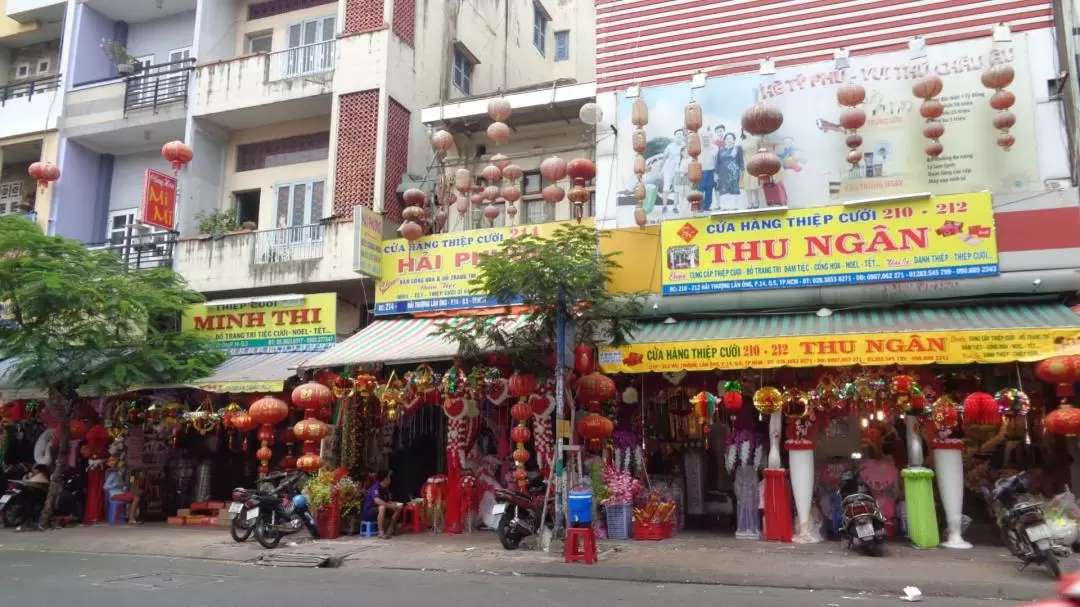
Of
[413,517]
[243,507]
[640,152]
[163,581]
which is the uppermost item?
[640,152]

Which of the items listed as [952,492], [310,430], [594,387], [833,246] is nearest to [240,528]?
[310,430]

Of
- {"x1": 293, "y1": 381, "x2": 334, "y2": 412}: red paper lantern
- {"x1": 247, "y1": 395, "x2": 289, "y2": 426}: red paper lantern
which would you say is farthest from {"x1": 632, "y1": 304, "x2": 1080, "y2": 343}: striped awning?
{"x1": 247, "y1": 395, "x2": 289, "y2": 426}: red paper lantern

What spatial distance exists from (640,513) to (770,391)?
8.51ft

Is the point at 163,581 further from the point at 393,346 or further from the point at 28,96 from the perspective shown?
the point at 28,96

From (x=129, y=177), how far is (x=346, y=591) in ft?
47.8

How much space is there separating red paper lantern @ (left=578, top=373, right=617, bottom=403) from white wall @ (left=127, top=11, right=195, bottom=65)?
13.8m

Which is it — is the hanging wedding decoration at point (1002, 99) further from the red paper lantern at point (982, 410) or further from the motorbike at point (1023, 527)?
the motorbike at point (1023, 527)

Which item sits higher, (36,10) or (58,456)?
(36,10)

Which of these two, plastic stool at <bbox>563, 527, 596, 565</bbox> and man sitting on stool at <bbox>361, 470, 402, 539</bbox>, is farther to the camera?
man sitting on stool at <bbox>361, 470, 402, 539</bbox>

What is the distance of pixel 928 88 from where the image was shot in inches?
442

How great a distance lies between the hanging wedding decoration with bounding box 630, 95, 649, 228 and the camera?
41.5ft

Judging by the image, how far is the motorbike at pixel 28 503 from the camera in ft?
45.4

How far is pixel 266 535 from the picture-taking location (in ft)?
37.0

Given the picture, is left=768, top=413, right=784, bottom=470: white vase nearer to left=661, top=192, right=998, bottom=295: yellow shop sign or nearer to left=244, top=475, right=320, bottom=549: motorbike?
left=661, top=192, right=998, bottom=295: yellow shop sign
